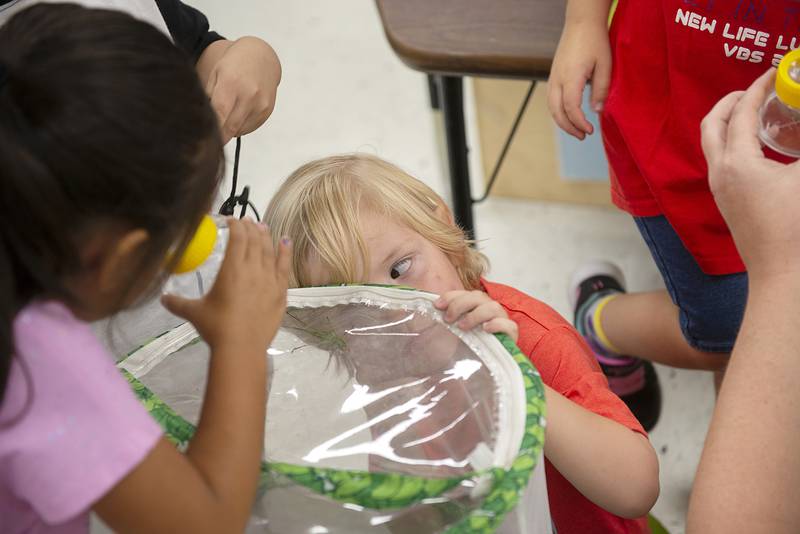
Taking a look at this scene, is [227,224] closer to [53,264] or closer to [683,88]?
[53,264]

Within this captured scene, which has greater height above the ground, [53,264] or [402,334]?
[53,264]

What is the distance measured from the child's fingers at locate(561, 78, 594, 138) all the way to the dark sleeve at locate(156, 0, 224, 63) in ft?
1.32

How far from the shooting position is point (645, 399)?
1.34 meters

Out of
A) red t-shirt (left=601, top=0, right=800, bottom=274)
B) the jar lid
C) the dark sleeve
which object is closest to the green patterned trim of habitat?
the jar lid

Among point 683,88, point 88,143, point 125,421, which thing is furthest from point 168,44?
point 683,88

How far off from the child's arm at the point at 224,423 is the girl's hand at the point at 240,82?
0.24 meters

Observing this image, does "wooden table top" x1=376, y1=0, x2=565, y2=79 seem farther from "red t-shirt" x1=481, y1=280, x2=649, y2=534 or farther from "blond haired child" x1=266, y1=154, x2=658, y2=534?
"red t-shirt" x1=481, y1=280, x2=649, y2=534

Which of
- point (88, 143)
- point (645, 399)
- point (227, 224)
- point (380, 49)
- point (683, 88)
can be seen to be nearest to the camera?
point (88, 143)

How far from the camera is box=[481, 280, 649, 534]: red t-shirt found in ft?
2.27

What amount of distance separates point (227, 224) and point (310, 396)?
149 mm

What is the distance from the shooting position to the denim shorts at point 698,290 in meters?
0.95

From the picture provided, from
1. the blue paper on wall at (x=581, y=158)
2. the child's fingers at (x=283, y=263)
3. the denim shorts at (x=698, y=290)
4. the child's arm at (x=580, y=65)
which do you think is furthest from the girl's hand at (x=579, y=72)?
the blue paper on wall at (x=581, y=158)

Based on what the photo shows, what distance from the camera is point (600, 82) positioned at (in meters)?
0.94

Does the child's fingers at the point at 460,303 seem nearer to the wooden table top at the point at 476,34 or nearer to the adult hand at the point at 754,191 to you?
the adult hand at the point at 754,191
